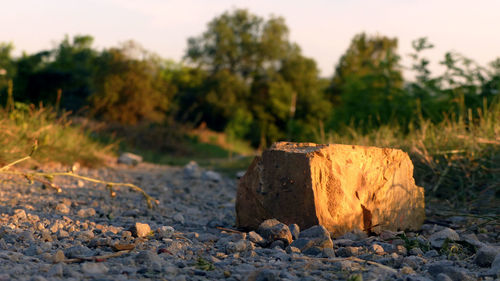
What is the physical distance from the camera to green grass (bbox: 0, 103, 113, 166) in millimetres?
5754

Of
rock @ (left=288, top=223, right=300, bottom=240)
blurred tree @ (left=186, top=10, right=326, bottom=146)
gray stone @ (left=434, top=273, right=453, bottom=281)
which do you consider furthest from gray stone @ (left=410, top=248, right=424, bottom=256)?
blurred tree @ (left=186, top=10, right=326, bottom=146)

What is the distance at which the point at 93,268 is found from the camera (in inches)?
77.6

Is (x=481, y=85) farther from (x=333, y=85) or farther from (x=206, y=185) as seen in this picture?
(x=333, y=85)

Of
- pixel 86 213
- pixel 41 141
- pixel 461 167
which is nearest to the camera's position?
pixel 86 213

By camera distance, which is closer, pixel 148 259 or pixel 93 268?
pixel 93 268

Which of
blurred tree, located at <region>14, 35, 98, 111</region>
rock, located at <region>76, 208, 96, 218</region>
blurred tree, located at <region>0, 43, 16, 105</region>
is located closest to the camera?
rock, located at <region>76, 208, 96, 218</region>

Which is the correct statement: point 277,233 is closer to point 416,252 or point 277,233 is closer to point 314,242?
point 314,242

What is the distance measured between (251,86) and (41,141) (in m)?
29.4

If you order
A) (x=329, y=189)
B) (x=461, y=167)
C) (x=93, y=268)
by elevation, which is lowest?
(x=93, y=268)

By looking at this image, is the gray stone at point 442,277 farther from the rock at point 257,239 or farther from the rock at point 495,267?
the rock at point 257,239

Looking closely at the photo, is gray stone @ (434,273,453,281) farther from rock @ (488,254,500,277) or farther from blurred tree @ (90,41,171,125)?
blurred tree @ (90,41,171,125)

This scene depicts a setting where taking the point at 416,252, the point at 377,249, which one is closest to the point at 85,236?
the point at 377,249

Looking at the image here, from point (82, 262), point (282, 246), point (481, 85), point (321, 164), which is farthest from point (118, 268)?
point (481, 85)

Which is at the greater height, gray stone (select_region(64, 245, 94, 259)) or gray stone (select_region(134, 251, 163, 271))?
gray stone (select_region(134, 251, 163, 271))
